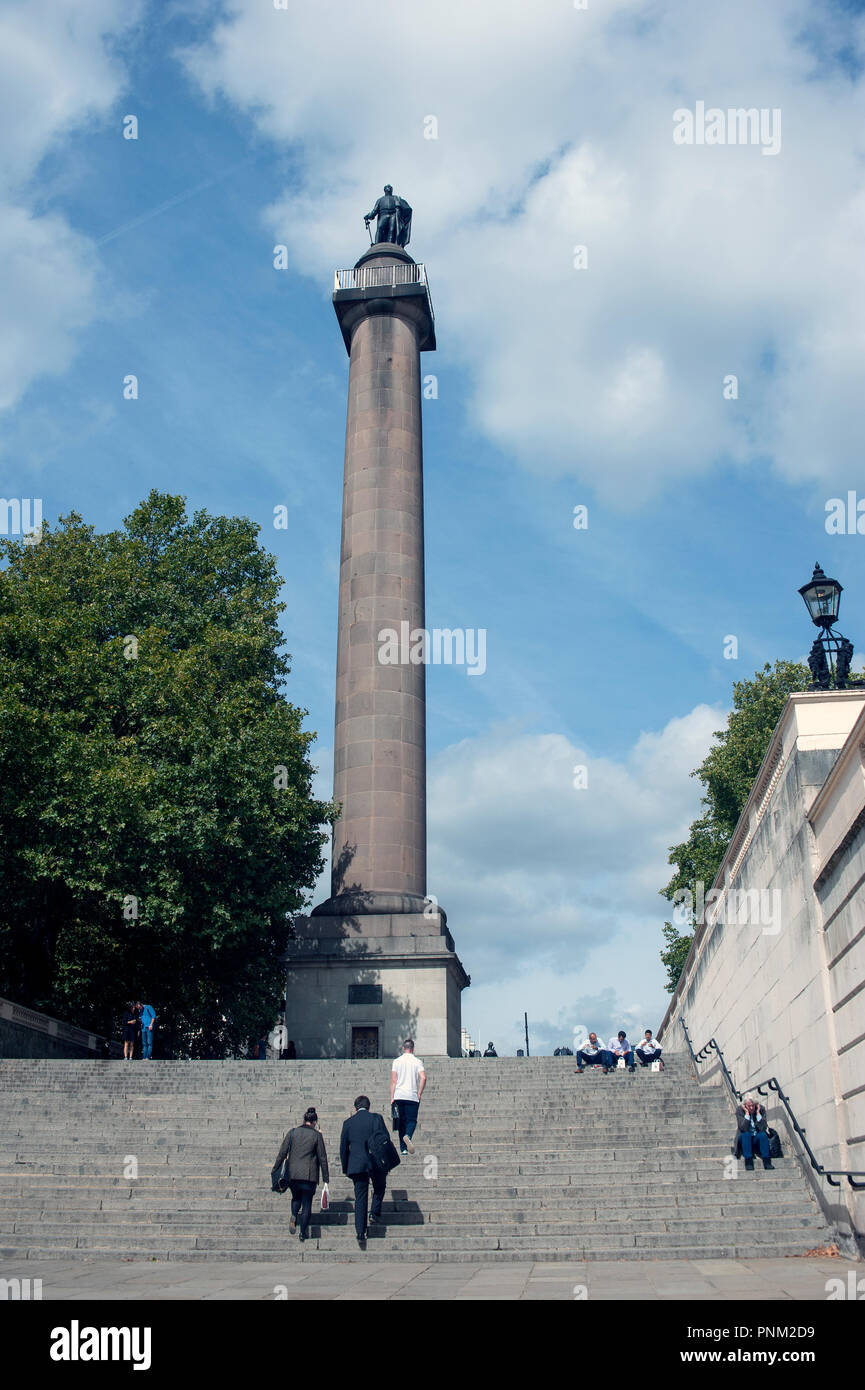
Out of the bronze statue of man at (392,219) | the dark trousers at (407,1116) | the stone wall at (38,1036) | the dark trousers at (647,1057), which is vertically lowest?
the dark trousers at (407,1116)

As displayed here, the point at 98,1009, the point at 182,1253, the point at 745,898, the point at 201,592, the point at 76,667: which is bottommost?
the point at 182,1253

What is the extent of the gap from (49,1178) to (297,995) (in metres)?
13.9

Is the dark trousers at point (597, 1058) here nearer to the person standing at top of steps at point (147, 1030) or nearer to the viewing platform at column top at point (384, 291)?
the person standing at top of steps at point (147, 1030)

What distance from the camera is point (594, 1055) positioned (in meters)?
24.2

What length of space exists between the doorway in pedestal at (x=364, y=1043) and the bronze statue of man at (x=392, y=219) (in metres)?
26.1

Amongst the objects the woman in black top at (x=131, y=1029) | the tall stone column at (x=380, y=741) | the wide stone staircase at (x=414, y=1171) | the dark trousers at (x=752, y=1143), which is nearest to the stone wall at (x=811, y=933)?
the dark trousers at (x=752, y=1143)

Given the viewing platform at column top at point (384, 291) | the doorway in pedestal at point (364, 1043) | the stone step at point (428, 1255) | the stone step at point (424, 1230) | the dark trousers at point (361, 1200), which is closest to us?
the stone step at point (428, 1255)

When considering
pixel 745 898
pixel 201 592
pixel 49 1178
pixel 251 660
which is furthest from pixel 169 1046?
pixel 745 898

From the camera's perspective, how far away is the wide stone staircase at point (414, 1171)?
13125mm

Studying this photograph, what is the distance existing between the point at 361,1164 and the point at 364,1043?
16.6 m

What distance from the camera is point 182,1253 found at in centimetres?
1280

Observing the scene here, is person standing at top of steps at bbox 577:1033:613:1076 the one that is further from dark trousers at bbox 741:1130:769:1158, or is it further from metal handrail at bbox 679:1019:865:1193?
dark trousers at bbox 741:1130:769:1158

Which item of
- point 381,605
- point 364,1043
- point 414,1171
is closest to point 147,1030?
point 364,1043
